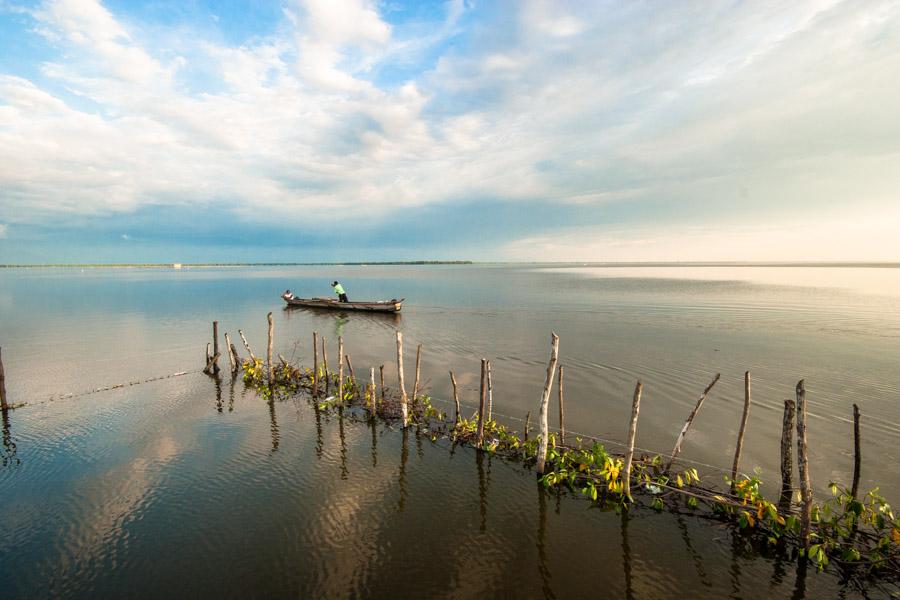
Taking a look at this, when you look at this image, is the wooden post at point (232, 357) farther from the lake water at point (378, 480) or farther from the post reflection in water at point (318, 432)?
the post reflection in water at point (318, 432)

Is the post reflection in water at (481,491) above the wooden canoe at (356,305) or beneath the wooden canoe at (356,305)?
beneath

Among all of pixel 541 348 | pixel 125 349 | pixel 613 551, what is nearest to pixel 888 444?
pixel 613 551

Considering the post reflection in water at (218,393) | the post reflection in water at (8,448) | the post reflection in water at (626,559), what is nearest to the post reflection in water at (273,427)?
the post reflection in water at (218,393)

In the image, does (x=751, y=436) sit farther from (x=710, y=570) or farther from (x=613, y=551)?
(x=613, y=551)

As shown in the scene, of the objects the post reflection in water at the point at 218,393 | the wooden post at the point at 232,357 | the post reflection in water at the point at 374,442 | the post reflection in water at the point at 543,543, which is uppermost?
the wooden post at the point at 232,357

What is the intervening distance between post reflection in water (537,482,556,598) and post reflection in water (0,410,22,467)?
1387cm

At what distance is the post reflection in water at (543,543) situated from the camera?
23.1ft

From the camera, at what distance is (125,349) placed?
2452cm

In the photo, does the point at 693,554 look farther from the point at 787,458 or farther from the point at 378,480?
the point at 378,480

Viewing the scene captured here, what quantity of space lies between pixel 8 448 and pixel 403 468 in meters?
11.7

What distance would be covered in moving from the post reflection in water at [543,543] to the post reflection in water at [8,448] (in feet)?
45.5

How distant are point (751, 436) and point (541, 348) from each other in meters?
12.9

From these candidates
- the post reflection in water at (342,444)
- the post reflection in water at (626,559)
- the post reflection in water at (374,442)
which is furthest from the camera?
the post reflection in water at (374,442)

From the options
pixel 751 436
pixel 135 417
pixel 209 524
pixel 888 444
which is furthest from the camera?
pixel 135 417
